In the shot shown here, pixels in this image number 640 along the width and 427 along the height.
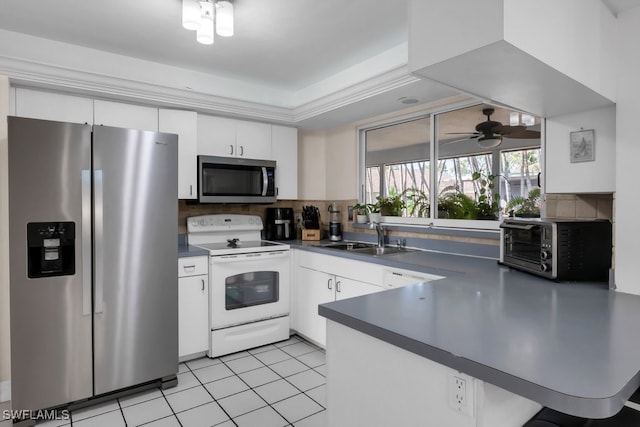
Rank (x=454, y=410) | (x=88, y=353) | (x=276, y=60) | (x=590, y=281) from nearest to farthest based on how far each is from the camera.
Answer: (x=454, y=410), (x=590, y=281), (x=88, y=353), (x=276, y=60)

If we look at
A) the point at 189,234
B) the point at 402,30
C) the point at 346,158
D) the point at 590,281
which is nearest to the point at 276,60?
the point at 402,30

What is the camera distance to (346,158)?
3867 millimetres

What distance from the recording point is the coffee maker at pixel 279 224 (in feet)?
12.4

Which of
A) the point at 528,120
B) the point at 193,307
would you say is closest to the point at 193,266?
the point at 193,307

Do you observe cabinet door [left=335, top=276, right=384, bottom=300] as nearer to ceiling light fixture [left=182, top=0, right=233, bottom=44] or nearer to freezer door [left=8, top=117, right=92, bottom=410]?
freezer door [left=8, top=117, right=92, bottom=410]

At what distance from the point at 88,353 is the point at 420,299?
206 centimetres

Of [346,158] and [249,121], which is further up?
[249,121]

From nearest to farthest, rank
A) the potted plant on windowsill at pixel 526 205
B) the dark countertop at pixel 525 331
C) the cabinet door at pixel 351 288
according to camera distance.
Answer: the dark countertop at pixel 525 331 → the potted plant on windowsill at pixel 526 205 → the cabinet door at pixel 351 288

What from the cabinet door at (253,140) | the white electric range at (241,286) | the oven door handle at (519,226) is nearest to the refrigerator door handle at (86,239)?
the white electric range at (241,286)

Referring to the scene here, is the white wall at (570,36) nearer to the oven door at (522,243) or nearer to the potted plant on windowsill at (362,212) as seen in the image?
the oven door at (522,243)

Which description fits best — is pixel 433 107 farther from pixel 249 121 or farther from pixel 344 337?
pixel 344 337

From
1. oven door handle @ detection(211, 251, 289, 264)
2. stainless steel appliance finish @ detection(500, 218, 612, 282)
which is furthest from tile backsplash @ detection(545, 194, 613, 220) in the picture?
oven door handle @ detection(211, 251, 289, 264)

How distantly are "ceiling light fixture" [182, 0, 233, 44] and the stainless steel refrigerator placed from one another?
0.77 metres

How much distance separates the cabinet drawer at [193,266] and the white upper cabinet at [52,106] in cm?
124
